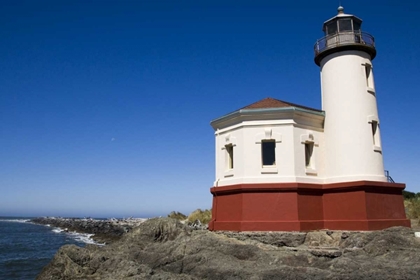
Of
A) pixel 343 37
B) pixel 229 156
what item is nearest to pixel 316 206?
pixel 229 156

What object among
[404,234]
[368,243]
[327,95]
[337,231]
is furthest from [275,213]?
[327,95]

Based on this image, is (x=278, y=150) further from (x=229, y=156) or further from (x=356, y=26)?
(x=356, y=26)

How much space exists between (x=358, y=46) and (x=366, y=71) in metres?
1.11

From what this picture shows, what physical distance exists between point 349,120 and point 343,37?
10.5ft

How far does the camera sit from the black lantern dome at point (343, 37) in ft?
43.8

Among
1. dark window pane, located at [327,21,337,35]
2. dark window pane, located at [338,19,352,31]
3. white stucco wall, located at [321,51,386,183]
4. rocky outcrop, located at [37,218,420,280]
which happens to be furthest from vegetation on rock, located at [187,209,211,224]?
dark window pane, located at [338,19,352,31]

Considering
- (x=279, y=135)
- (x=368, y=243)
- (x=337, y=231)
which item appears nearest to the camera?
(x=368, y=243)

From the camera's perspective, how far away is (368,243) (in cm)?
1027

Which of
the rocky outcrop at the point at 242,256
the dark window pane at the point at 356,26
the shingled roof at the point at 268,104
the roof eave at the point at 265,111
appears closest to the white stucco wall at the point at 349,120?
the roof eave at the point at 265,111

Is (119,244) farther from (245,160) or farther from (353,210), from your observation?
(353,210)

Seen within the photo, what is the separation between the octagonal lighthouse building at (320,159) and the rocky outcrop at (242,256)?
77cm

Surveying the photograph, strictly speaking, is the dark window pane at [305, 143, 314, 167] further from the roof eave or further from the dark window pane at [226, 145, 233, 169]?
the dark window pane at [226, 145, 233, 169]

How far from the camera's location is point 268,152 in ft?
43.9

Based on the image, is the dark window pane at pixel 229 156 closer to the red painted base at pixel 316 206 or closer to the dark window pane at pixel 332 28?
the red painted base at pixel 316 206
